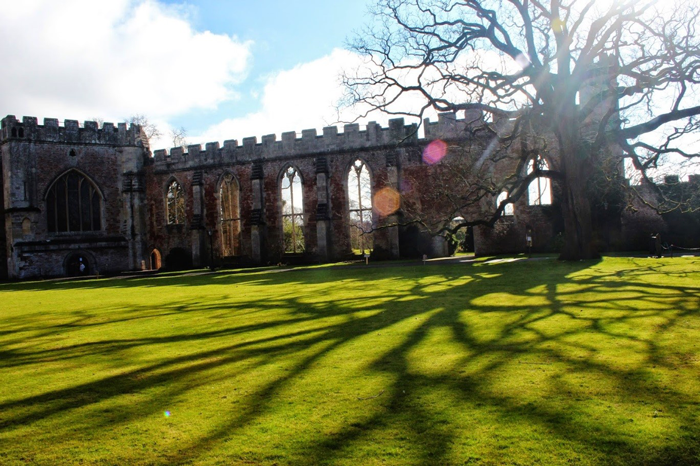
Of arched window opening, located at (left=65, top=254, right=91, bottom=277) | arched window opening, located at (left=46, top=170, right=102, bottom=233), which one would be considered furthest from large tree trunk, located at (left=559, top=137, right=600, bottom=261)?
arched window opening, located at (left=46, top=170, right=102, bottom=233)

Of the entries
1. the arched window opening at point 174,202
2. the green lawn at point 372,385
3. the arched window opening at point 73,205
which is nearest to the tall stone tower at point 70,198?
the arched window opening at point 73,205

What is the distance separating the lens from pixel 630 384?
393 centimetres

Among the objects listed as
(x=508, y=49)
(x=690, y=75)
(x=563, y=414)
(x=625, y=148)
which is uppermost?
(x=508, y=49)

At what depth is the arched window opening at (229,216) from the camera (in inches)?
1210

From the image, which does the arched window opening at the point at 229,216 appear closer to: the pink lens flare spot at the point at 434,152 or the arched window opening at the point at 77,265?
the arched window opening at the point at 77,265

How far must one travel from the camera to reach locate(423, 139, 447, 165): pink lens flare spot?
26.3 metres

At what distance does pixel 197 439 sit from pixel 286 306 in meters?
6.19

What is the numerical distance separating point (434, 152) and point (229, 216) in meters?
13.8

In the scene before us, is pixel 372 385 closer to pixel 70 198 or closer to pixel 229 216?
pixel 229 216

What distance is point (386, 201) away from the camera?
27.1 meters

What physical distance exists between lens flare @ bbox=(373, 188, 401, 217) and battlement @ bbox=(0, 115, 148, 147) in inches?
639

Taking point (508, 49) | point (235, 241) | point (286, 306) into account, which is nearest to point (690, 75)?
point (508, 49)

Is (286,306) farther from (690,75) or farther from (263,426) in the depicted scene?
(690,75)

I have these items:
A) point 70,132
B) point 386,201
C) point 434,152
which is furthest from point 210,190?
point 434,152
